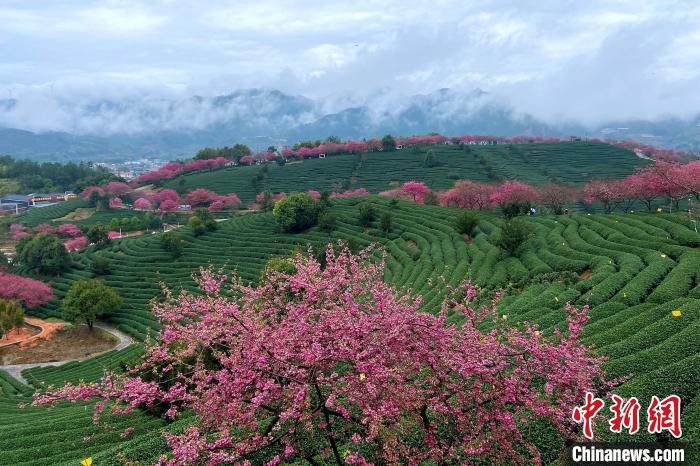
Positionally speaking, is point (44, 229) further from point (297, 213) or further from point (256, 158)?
point (256, 158)

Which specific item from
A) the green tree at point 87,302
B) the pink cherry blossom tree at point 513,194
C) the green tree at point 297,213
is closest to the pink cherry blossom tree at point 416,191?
the pink cherry blossom tree at point 513,194

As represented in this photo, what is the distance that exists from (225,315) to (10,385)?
Answer: 1151 inches

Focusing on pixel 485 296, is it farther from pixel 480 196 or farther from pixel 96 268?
pixel 96 268

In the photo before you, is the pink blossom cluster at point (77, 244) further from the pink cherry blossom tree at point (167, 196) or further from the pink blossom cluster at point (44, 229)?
the pink cherry blossom tree at point (167, 196)

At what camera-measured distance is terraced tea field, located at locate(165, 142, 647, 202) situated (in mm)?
77062

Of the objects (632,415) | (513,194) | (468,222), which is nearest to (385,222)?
(468,222)

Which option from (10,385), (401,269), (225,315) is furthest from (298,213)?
(225,315)

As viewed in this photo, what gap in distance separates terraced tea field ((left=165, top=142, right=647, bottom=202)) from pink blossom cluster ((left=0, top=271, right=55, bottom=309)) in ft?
124

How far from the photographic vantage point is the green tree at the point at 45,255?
46.5 m

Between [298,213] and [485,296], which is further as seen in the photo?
[298,213]

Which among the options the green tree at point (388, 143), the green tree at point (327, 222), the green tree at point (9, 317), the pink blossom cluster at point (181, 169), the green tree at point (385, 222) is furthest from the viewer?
the green tree at point (388, 143)

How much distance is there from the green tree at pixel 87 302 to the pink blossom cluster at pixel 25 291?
22.4 ft

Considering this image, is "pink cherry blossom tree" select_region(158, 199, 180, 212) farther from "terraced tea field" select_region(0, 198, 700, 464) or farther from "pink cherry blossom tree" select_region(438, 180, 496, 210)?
"pink cherry blossom tree" select_region(438, 180, 496, 210)

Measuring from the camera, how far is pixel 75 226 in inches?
2518
